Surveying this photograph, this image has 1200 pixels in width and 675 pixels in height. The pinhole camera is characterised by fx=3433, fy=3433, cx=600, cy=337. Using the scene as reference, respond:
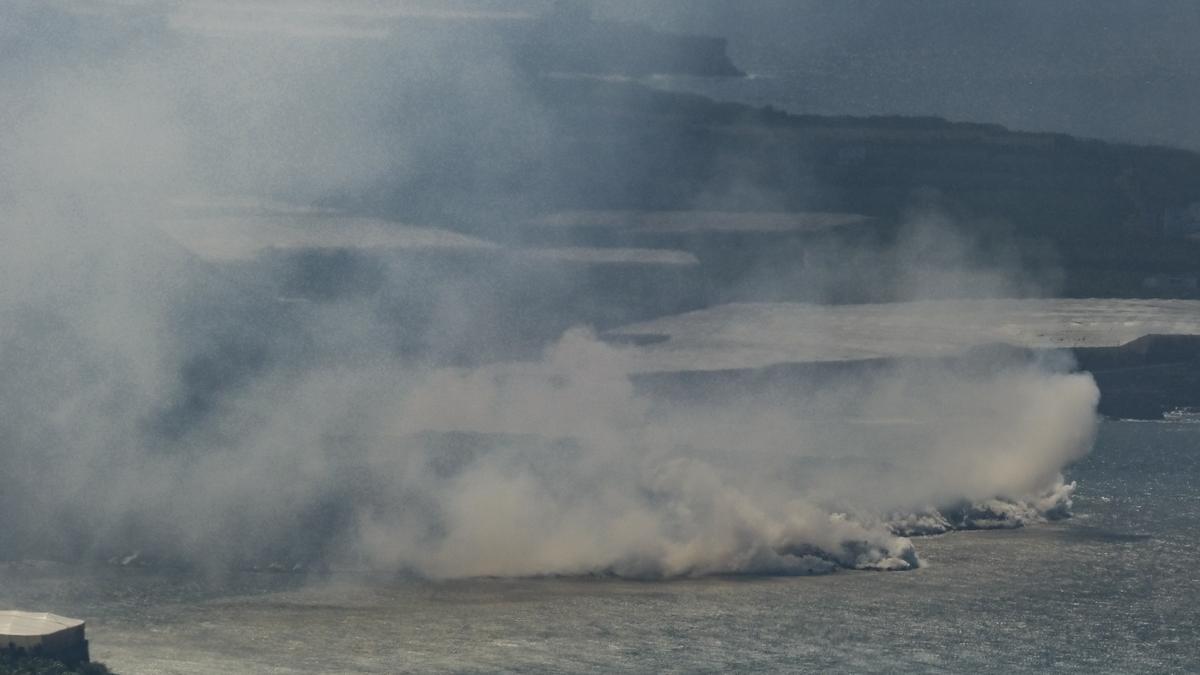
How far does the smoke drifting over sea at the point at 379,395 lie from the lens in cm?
5784

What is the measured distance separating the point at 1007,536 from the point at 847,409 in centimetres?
1010

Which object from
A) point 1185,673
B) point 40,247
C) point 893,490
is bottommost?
point 1185,673

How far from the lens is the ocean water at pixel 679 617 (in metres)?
50.5

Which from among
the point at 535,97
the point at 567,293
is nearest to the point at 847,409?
the point at 567,293

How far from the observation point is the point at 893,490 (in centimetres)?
6228

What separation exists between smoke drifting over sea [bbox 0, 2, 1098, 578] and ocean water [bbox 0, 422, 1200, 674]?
137 centimetres

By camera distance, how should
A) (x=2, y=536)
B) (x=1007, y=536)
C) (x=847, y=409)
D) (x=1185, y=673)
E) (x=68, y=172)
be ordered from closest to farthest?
(x=1185, y=673), (x=2, y=536), (x=1007, y=536), (x=68, y=172), (x=847, y=409)

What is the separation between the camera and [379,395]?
63125 mm

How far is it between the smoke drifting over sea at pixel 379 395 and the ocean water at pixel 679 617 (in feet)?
4.49

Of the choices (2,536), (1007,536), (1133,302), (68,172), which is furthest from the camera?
(1133,302)

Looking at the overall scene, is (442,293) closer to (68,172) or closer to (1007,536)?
(68,172)

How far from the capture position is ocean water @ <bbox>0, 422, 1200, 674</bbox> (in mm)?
50469

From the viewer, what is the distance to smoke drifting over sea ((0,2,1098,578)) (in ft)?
190

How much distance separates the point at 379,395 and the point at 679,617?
11.5 m
